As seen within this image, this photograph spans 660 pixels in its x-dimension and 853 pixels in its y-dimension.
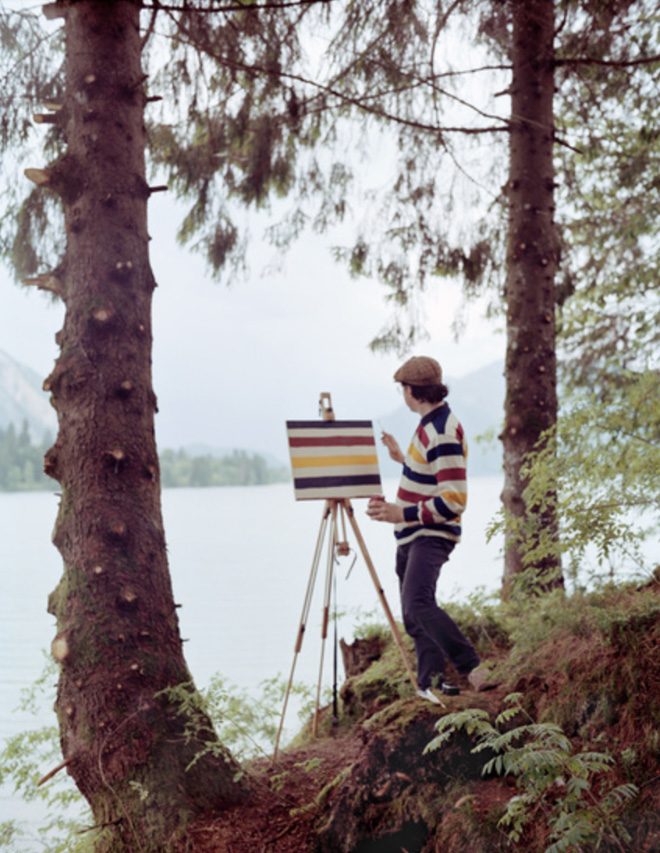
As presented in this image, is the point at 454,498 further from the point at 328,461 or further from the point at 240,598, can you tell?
the point at 240,598

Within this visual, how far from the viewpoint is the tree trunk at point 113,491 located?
10.8 feet

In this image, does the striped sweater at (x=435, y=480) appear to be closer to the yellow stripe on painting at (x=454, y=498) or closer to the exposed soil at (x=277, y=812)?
the yellow stripe on painting at (x=454, y=498)

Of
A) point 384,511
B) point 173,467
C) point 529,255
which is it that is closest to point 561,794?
point 384,511

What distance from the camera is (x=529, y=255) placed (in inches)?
214

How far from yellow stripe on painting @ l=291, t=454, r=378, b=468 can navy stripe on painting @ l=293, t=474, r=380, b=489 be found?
62 millimetres

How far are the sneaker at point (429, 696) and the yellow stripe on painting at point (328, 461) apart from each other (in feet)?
3.55

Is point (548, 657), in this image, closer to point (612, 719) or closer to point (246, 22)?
point (612, 719)

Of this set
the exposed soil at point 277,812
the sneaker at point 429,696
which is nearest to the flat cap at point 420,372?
the sneaker at point 429,696

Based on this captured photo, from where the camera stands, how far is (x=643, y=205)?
739 centimetres

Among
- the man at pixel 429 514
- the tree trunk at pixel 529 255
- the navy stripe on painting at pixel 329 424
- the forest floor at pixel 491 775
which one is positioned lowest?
the forest floor at pixel 491 775

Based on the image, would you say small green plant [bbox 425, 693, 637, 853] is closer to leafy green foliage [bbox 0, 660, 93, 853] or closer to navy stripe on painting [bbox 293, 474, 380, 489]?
navy stripe on painting [bbox 293, 474, 380, 489]

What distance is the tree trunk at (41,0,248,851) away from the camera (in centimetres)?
328

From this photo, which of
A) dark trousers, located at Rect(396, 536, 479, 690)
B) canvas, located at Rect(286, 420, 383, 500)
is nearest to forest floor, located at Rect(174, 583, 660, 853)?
dark trousers, located at Rect(396, 536, 479, 690)

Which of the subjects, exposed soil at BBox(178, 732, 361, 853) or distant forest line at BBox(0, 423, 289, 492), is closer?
exposed soil at BBox(178, 732, 361, 853)
